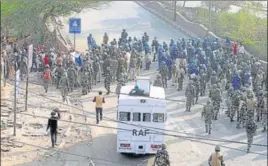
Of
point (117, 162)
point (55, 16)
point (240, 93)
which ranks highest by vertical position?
point (55, 16)

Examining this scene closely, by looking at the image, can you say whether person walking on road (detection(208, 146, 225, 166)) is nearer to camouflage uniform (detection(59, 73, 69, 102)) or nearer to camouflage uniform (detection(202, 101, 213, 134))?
camouflage uniform (detection(202, 101, 213, 134))

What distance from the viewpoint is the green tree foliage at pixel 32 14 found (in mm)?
37312

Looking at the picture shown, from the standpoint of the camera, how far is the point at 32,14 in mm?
37750

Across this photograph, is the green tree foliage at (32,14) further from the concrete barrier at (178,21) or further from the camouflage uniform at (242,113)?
the camouflage uniform at (242,113)

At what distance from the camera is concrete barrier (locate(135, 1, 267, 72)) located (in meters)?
46.6

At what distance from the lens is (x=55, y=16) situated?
40.4 m

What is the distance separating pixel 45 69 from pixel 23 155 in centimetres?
984

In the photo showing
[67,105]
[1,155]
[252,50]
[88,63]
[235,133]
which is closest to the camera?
[1,155]

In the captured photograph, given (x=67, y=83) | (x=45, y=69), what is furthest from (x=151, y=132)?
(x=45, y=69)

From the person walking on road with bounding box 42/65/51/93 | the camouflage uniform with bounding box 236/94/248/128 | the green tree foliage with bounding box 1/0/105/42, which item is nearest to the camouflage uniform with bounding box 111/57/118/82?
the person walking on road with bounding box 42/65/51/93

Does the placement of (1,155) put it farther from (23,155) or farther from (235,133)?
(235,133)

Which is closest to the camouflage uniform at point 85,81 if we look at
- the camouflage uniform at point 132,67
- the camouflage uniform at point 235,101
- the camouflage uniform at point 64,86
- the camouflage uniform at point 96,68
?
the camouflage uniform at point 96,68

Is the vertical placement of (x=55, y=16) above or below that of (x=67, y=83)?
above

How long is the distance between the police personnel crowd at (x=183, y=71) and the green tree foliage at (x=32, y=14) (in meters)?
3.52
